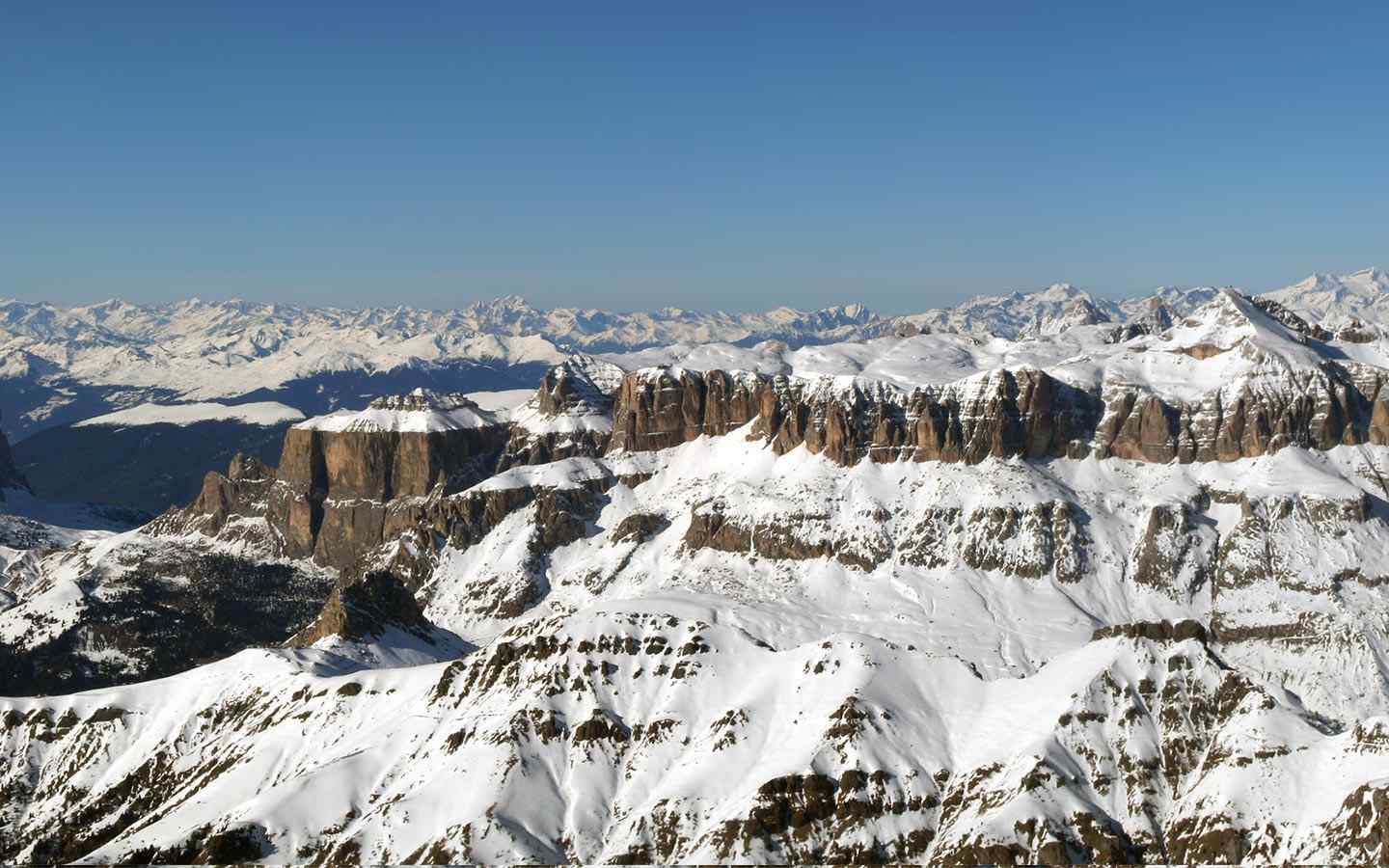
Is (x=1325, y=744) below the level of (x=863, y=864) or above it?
above

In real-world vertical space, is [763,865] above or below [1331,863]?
below

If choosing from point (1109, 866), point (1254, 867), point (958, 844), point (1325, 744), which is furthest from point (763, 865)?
point (1325, 744)

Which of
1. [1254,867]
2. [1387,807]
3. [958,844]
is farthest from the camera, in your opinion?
[958,844]

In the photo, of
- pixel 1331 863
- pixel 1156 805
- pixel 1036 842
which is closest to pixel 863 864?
pixel 1036 842

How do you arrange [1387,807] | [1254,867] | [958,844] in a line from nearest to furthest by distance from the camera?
1. [1387,807]
2. [1254,867]
3. [958,844]

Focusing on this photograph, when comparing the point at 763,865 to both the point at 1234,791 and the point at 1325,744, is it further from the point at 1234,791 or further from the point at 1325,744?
the point at 1325,744

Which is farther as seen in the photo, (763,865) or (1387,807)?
(763,865)

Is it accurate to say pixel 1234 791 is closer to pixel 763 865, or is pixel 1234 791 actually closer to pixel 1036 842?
pixel 1036 842

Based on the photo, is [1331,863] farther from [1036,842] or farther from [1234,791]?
[1036,842]

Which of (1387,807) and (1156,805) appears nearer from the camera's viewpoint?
(1387,807)
